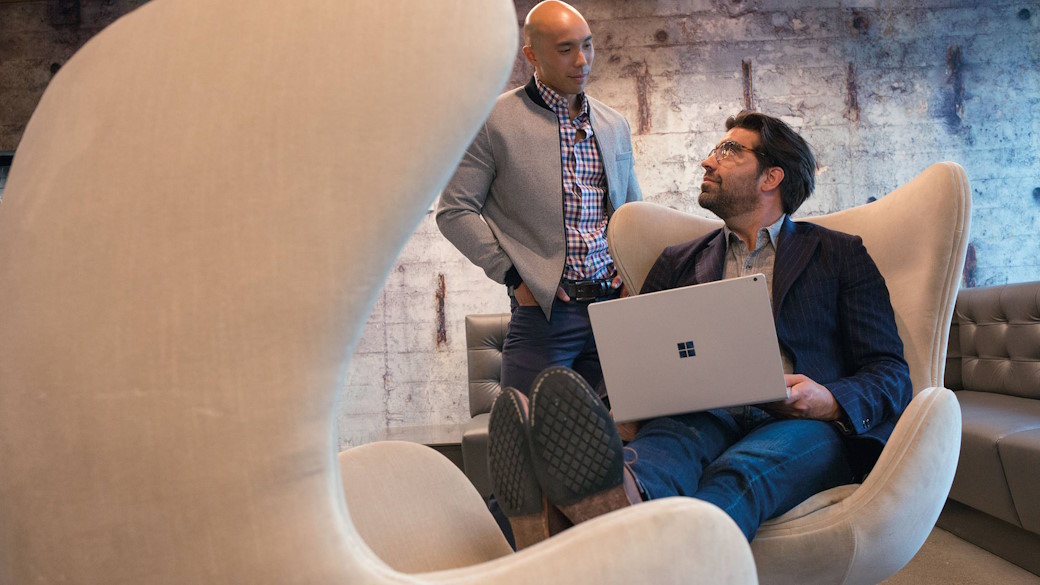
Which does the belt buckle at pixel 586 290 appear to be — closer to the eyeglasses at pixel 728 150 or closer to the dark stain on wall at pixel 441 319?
the eyeglasses at pixel 728 150

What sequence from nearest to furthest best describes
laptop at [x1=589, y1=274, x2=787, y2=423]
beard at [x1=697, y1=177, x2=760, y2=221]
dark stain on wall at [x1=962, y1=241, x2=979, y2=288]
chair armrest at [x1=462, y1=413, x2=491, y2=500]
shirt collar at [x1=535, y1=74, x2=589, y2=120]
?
laptop at [x1=589, y1=274, x2=787, y2=423]
beard at [x1=697, y1=177, x2=760, y2=221]
shirt collar at [x1=535, y1=74, x2=589, y2=120]
chair armrest at [x1=462, y1=413, x2=491, y2=500]
dark stain on wall at [x1=962, y1=241, x2=979, y2=288]

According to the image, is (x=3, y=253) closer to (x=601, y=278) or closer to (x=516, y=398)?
(x=516, y=398)

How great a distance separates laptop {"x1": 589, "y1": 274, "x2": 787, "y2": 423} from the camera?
1.42 m

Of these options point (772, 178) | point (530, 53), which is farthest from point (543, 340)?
point (530, 53)

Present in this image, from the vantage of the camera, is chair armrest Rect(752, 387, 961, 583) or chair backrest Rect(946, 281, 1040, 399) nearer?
chair armrest Rect(752, 387, 961, 583)

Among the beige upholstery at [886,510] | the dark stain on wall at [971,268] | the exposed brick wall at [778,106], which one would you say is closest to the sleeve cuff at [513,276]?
the beige upholstery at [886,510]

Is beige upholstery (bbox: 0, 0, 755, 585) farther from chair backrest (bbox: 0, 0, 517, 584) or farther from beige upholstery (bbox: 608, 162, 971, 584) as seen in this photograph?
beige upholstery (bbox: 608, 162, 971, 584)

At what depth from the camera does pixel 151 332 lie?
0.57m

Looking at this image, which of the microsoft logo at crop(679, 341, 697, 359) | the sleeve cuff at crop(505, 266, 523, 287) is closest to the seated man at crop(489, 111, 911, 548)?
the microsoft logo at crop(679, 341, 697, 359)

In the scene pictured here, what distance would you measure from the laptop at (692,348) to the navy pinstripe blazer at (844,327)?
223 millimetres

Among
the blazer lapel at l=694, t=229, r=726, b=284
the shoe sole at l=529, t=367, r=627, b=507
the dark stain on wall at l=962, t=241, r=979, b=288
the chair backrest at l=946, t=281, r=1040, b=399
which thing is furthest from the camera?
the dark stain on wall at l=962, t=241, r=979, b=288

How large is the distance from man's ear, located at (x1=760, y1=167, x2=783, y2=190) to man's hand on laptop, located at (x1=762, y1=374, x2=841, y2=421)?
65 centimetres

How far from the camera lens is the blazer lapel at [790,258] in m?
1.73

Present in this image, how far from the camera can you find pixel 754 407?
165cm
